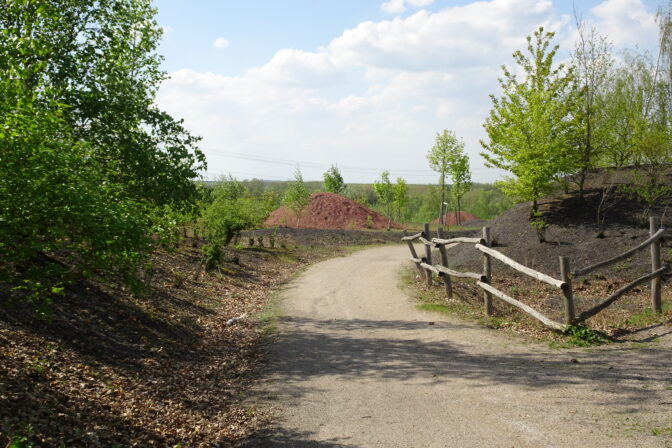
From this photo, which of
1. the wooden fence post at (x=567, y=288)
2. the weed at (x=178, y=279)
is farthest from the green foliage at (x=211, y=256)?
the wooden fence post at (x=567, y=288)

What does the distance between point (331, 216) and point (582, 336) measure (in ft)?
132

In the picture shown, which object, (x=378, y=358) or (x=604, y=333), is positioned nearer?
(x=378, y=358)

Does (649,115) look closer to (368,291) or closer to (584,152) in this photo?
(584,152)

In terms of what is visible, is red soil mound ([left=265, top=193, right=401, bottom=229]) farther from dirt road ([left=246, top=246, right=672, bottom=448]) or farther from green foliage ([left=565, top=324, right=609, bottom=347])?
green foliage ([left=565, top=324, right=609, bottom=347])

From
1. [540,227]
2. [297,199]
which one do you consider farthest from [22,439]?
[297,199]

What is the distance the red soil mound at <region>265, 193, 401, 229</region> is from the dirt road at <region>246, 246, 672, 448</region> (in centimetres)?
3617

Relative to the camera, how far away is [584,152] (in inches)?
816

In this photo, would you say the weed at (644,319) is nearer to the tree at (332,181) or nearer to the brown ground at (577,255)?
the brown ground at (577,255)

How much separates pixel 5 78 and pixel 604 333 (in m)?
11.3

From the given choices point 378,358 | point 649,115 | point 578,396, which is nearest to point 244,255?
point 378,358

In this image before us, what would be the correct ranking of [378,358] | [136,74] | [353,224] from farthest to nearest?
[353,224]
[136,74]
[378,358]

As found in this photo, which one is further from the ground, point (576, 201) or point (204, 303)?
point (576, 201)

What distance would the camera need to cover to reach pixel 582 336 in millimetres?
9734

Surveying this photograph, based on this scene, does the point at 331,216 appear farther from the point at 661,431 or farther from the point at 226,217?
the point at 661,431
